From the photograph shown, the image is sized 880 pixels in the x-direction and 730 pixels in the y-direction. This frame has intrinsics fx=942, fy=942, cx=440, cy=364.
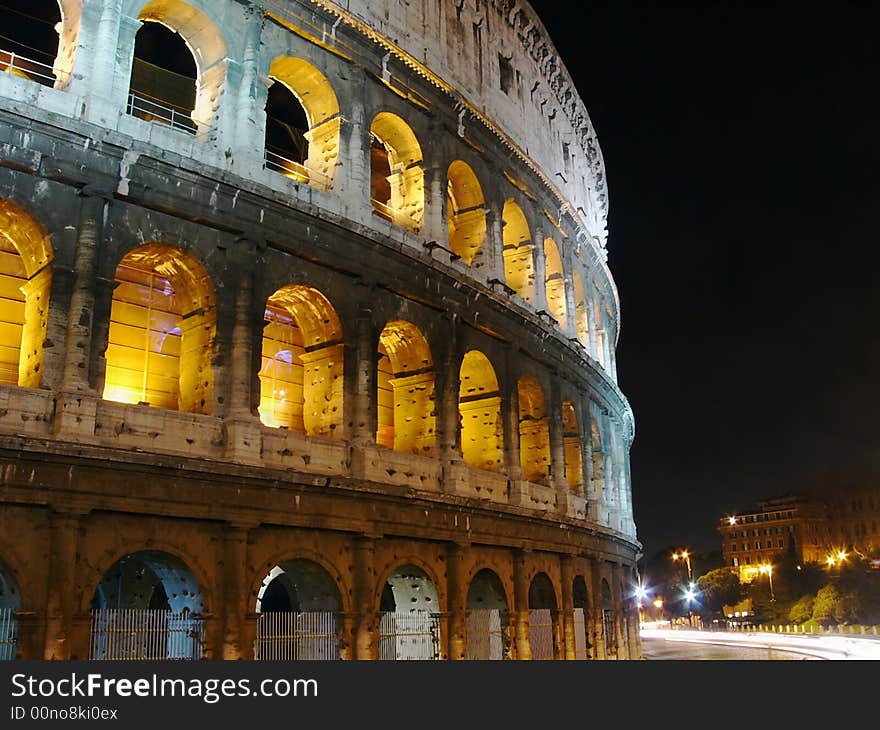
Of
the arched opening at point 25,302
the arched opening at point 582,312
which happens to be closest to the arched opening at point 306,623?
the arched opening at point 25,302

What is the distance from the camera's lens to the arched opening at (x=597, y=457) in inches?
964

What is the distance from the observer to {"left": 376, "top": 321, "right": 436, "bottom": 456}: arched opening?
56.2 feet

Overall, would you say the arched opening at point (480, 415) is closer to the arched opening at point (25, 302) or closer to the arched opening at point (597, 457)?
the arched opening at point (597, 457)

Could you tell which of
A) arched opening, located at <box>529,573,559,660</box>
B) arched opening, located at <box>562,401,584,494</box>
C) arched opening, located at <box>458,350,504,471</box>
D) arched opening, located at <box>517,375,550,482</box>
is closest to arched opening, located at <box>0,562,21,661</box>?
arched opening, located at <box>458,350,504,471</box>

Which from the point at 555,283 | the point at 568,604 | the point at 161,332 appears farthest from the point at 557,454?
the point at 161,332

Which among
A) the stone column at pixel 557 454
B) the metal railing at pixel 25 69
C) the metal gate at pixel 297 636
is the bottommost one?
the metal gate at pixel 297 636

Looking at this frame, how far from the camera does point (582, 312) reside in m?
26.0

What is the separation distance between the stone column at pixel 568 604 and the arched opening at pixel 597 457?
4.22 m

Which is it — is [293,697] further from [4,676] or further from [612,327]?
[612,327]

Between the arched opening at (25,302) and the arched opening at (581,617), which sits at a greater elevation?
the arched opening at (25,302)

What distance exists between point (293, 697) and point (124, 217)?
727cm

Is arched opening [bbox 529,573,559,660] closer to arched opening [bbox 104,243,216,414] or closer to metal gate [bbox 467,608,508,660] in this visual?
metal gate [bbox 467,608,508,660]

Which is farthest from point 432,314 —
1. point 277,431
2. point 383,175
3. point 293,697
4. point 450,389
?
point 293,697

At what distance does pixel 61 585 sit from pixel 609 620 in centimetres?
1533
